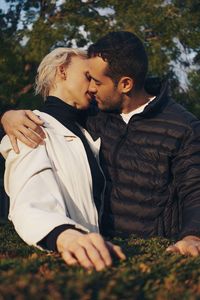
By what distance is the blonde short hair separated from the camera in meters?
4.23

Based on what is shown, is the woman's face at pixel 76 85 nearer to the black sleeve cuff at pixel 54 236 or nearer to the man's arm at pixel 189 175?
the man's arm at pixel 189 175

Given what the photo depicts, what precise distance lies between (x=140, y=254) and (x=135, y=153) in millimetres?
1727

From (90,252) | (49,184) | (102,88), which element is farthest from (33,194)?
(102,88)

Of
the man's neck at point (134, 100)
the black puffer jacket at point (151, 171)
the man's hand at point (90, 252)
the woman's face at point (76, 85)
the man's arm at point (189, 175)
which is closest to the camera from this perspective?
the man's hand at point (90, 252)

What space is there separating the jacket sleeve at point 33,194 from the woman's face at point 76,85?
0.75 metres

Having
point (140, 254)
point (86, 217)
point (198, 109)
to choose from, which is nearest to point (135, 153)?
point (86, 217)

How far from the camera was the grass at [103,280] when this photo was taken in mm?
1552

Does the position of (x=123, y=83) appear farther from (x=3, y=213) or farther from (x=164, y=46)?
(x=164, y=46)

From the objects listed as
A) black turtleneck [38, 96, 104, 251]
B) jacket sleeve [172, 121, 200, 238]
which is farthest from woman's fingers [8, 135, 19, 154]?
jacket sleeve [172, 121, 200, 238]

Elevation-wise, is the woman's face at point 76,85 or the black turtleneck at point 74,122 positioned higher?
the woman's face at point 76,85

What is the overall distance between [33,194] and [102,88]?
67.7 inches

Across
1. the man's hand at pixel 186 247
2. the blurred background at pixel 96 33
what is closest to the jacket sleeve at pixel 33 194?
the man's hand at pixel 186 247

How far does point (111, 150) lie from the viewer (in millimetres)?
4238

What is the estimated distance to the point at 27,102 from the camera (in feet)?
55.9
